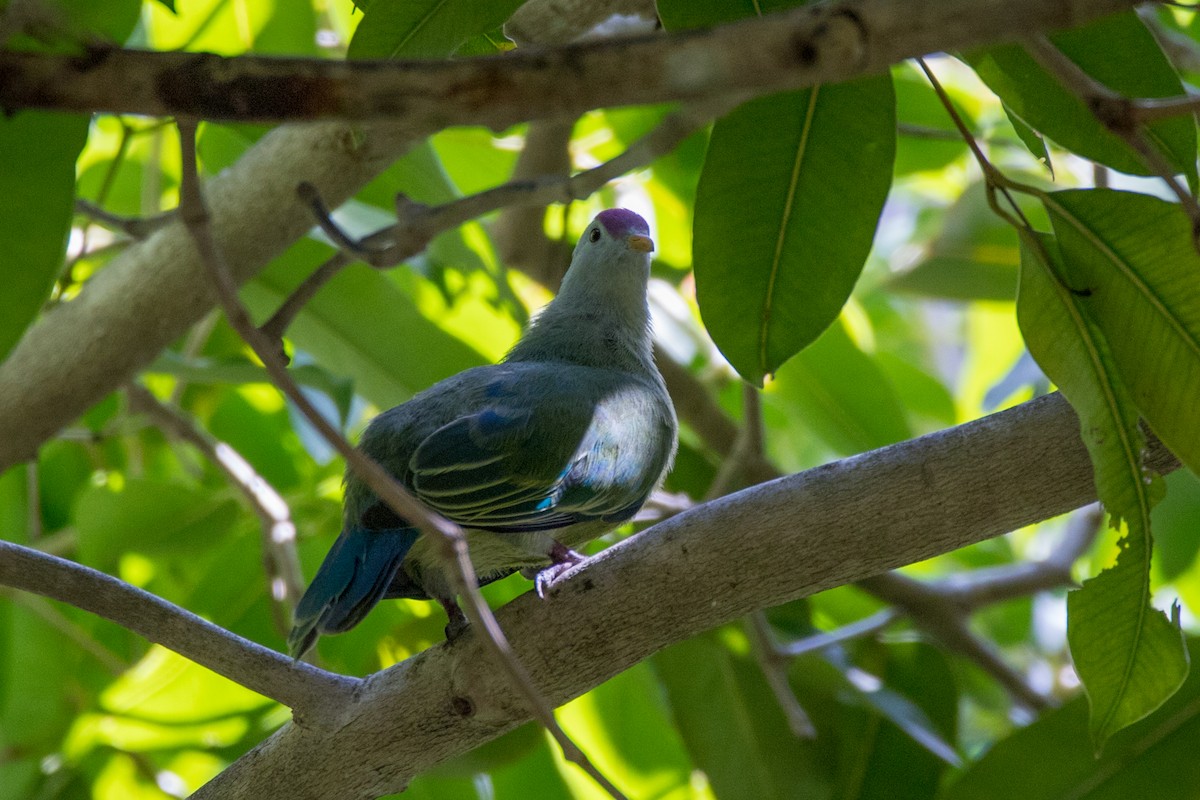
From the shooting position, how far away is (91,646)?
2709 millimetres

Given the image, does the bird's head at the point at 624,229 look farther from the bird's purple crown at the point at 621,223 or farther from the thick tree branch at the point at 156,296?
the thick tree branch at the point at 156,296

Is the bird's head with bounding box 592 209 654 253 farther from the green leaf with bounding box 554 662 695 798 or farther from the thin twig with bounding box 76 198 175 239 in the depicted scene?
the green leaf with bounding box 554 662 695 798

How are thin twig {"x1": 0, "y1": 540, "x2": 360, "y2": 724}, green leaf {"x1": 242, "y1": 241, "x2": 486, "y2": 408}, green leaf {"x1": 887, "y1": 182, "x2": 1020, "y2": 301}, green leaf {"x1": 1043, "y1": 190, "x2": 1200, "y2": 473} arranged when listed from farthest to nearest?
green leaf {"x1": 887, "y1": 182, "x2": 1020, "y2": 301}
green leaf {"x1": 242, "y1": 241, "x2": 486, "y2": 408}
thin twig {"x1": 0, "y1": 540, "x2": 360, "y2": 724}
green leaf {"x1": 1043, "y1": 190, "x2": 1200, "y2": 473}

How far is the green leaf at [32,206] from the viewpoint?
4.83 feet

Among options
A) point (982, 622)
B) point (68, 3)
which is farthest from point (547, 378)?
point (982, 622)

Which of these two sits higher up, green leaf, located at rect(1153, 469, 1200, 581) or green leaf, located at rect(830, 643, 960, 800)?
green leaf, located at rect(1153, 469, 1200, 581)

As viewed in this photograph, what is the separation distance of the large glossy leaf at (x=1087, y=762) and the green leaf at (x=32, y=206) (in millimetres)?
1877

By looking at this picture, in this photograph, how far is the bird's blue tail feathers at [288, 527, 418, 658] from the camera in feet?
5.56

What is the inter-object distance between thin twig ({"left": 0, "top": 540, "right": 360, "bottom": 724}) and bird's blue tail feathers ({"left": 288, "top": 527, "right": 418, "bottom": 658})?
0.06 metres

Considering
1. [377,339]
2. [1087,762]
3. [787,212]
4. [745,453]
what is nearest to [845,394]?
[745,453]

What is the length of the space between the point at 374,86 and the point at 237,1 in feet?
7.41

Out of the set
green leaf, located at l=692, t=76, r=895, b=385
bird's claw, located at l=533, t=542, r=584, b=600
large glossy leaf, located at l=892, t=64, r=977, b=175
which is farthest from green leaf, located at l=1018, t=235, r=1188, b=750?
large glossy leaf, located at l=892, t=64, r=977, b=175

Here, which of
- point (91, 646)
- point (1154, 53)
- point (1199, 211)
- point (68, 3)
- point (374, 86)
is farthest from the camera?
point (91, 646)

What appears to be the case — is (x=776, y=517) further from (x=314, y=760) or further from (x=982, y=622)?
(x=982, y=622)
